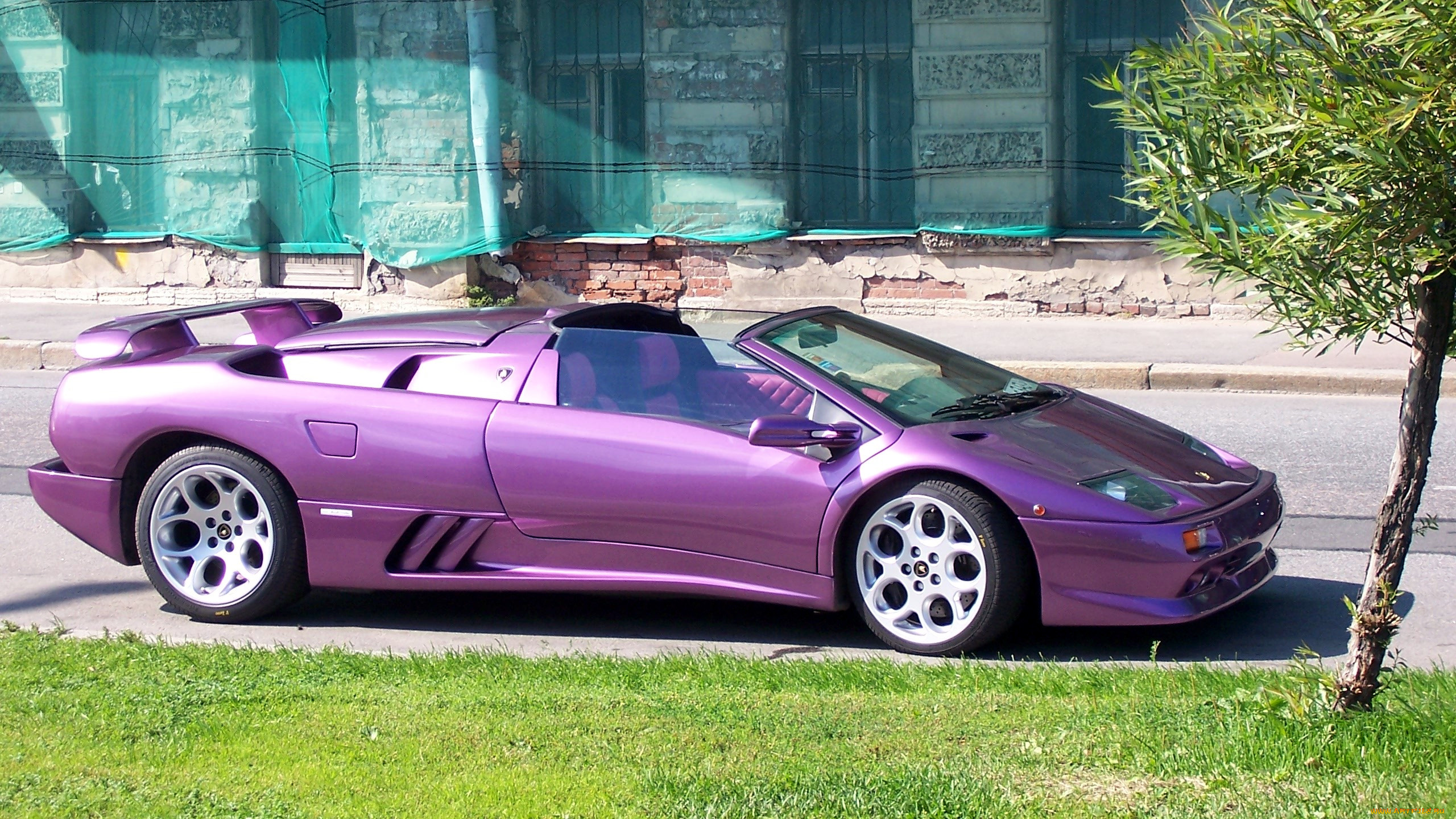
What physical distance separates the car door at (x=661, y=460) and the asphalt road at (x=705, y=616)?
435 mm

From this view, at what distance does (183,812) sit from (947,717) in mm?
1988

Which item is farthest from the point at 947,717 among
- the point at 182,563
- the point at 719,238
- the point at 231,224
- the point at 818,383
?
the point at 231,224

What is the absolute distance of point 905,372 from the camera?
19.6 feet

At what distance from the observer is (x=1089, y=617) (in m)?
5.02

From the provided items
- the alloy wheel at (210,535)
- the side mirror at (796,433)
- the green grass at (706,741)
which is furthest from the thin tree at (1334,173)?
the alloy wheel at (210,535)

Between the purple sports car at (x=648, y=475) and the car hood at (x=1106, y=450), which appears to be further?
the car hood at (x=1106, y=450)

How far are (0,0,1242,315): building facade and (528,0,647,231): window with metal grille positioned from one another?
1.1 inches

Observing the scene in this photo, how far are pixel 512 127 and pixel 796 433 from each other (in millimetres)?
11518

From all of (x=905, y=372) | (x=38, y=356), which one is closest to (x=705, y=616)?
(x=905, y=372)

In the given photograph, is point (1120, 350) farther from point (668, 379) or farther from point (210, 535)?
point (210, 535)

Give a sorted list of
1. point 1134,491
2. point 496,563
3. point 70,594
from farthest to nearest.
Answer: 1. point 70,594
2. point 496,563
3. point 1134,491

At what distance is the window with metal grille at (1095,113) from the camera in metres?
14.9

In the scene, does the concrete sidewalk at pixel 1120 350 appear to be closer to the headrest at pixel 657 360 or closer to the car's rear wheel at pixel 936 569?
the car's rear wheel at pixel 936 569

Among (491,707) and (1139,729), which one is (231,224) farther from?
(1139,729)
